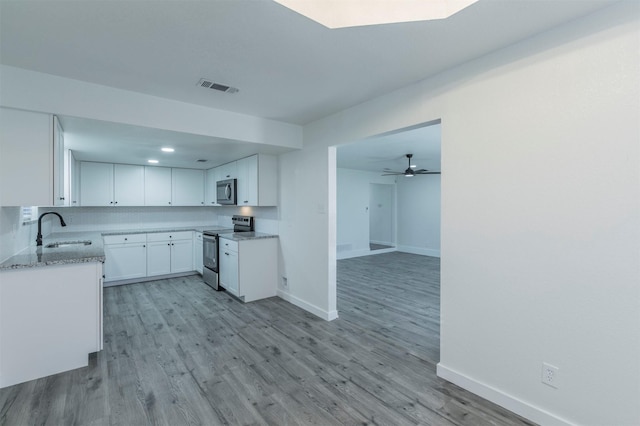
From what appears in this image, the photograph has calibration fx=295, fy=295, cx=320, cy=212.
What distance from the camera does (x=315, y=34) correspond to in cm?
187

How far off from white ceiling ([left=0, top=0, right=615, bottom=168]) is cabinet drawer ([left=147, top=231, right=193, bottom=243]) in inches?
111

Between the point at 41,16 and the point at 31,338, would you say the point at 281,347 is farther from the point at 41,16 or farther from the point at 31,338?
the point at 41,16

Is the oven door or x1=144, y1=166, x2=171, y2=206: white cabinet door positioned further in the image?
x1=144, y1=166, x2=171, y2=206: white cabinet door

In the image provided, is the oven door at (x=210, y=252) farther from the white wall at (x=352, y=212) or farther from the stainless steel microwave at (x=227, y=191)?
the white wall at (x=352, y=212)

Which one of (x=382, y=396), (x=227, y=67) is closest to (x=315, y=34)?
(x=227, y=67)

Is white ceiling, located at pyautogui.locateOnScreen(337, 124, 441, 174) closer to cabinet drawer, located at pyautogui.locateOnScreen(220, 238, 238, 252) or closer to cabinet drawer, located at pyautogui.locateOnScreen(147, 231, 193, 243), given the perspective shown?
cabinet drawer, located at pyautogui.locateOnScreen(220, 238, 238, 252)

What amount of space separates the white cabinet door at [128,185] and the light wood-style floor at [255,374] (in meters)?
2.07

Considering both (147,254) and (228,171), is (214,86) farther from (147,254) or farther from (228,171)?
(147,254)

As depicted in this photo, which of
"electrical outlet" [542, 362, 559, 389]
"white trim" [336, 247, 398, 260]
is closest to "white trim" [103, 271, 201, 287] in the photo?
"white trim" [336, 247, 398, 260]

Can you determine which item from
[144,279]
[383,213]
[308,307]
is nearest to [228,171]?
[144,279]

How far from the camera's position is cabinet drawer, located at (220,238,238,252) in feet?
14.0

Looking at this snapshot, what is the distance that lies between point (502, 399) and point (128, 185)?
6.14 meters

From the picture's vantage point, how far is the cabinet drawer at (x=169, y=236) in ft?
17.4

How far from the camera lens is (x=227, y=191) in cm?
506
